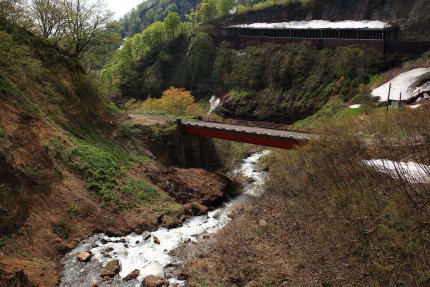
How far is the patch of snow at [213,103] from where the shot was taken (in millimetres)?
71250

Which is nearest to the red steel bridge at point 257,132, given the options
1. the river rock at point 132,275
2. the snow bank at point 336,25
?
the river rock at point 132,275

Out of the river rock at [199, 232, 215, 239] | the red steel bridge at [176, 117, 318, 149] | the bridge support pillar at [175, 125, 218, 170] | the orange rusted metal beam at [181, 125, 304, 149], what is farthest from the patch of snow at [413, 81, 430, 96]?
the river rock at [199, 232, 215, 239]

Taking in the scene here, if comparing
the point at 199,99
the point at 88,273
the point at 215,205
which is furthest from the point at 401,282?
the point at 199,99

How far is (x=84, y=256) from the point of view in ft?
56.7

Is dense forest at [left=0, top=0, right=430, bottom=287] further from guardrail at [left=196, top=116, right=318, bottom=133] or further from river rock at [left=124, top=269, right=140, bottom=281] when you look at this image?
guardrail at [left=196, top=116, right=318, bottom=133]

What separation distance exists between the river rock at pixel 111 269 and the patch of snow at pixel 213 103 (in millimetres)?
54986

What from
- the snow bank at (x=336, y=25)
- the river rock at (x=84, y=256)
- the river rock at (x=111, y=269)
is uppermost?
the snow bank at (x=336, y=25)

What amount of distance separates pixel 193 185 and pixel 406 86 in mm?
34355

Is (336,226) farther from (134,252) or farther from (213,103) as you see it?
(213,103)

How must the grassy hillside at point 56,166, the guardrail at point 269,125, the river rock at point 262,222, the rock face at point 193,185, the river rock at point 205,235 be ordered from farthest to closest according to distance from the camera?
the guardrail at point 269,125, the rock face at point 193,185, the river rock at point 205,235, the river rock at point 262,222, the grassy hillside at point 56,166

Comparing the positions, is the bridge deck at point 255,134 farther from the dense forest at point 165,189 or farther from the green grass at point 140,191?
the green grass at point 140,191

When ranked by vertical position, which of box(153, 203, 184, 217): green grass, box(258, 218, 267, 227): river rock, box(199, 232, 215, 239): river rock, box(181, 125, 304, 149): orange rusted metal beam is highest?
box(181, 125, 304, 149): orange rusted metal beam

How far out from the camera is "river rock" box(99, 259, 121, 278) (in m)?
16.1

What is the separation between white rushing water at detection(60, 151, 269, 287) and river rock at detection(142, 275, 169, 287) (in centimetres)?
44
